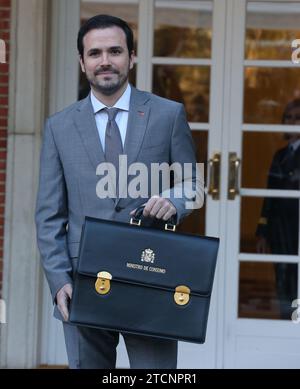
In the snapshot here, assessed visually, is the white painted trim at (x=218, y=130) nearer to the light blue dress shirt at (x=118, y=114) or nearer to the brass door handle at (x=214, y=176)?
the brass door handle at (x=214, y=176)

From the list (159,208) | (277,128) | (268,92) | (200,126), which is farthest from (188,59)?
(159,208)

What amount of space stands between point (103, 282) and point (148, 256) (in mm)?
178

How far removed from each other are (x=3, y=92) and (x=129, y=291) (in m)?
2.65

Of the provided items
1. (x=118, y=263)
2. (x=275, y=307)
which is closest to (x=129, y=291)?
(x=118, y=263)

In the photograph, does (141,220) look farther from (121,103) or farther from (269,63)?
(269,63)

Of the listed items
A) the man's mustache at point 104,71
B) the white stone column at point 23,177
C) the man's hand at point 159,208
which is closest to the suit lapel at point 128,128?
the man's mustache at point 104,71

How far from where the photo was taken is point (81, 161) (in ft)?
11.2

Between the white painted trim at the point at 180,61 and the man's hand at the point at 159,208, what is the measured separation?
2659 mm

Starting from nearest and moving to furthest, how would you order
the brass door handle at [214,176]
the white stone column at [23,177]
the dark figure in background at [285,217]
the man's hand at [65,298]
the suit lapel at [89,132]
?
the man's hand at [65,298], the suit lapel at [89,132], the white stone column at [23,177], the brass door handle at [214,176], the dark figure in background at [285,217]

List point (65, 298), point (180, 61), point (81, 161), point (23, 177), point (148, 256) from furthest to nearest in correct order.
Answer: point (180, 61) → point (23, 177) → point (81, 161) → point (65, 298) → point (148, 256)

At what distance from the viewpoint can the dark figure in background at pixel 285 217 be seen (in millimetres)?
5801

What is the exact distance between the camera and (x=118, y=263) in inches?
126
